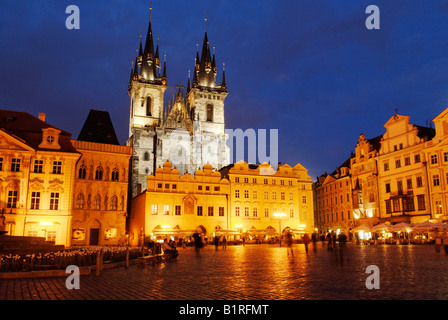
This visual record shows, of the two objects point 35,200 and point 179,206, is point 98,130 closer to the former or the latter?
point 179,206

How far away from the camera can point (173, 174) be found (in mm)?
56500

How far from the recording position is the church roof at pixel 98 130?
5503 centimetres

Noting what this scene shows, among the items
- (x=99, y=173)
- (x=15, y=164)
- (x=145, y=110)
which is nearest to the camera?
(x=15, y=164)

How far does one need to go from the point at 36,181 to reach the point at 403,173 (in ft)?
144

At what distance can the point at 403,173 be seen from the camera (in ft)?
174

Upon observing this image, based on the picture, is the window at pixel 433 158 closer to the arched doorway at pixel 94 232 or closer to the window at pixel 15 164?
the arched doorway at pixel 94 232

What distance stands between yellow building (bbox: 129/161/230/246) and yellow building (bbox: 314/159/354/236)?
1995cm

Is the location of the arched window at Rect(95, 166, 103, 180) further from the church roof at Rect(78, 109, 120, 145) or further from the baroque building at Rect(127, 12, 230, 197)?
the baroque building at Rect(127, 12, 230, 197)

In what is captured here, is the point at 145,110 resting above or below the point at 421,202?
above

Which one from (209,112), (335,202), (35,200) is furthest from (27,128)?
(335,202)

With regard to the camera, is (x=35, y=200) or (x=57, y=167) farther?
(x=57, y=167)

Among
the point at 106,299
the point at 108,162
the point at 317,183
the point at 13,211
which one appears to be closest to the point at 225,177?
the point at 108,162
